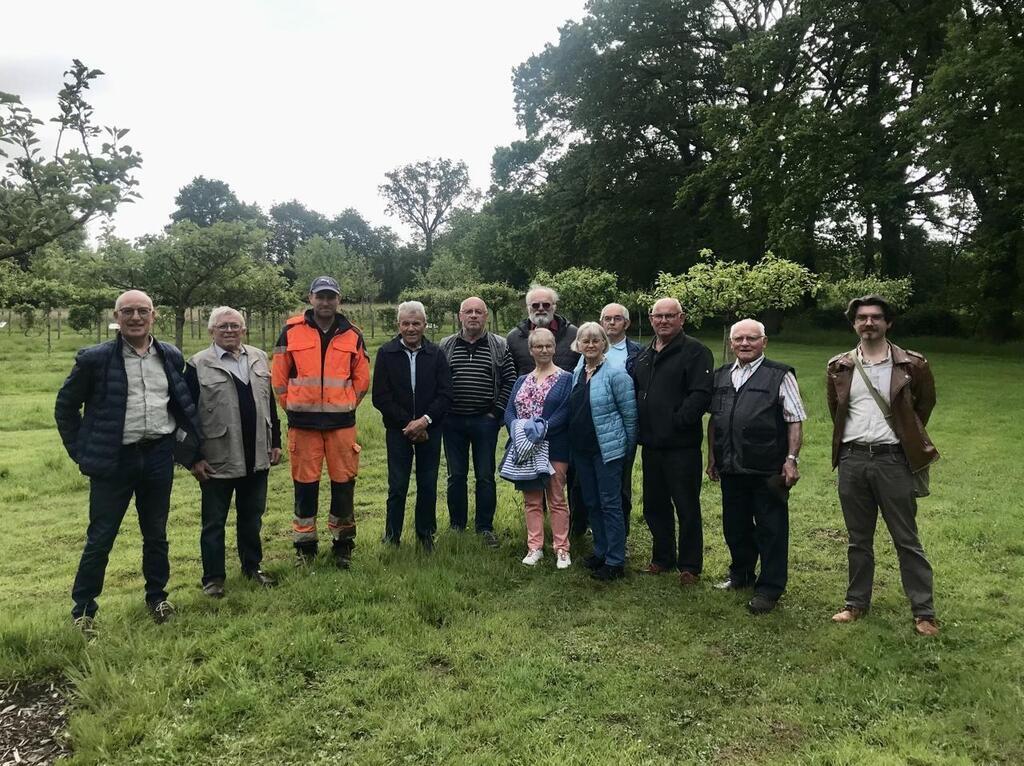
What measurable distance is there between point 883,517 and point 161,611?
4.50 metres

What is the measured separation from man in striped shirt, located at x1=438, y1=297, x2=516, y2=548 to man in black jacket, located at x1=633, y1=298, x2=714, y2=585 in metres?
1.26

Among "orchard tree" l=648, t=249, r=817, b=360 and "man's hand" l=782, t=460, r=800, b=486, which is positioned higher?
"orchard tree" l=648, t=249, r=817, b=360

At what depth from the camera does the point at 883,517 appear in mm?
4086

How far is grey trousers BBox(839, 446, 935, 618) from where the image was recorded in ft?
13.1

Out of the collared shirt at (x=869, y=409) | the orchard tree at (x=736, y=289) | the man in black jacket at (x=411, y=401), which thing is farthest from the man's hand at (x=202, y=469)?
the orchard tree at (x=736, y=289)

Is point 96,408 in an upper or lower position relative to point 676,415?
upper

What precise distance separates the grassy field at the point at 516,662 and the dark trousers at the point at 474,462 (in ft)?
1.19

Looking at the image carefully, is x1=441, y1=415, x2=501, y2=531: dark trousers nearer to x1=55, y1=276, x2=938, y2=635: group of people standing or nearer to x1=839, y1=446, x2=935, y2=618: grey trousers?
x1=55, y1=276, x2=938, y2=635: group of people standing

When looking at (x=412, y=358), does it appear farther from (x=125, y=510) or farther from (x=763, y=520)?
(x=763, y=520)

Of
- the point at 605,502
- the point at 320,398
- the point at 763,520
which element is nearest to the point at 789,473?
the point at 763,520

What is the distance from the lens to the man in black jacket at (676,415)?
4.69m

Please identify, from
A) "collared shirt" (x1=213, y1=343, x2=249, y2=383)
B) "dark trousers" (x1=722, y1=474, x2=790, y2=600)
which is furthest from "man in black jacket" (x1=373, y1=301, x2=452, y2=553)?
"dark trousers" (x1=722, y1=474, x2=790, y2=600)

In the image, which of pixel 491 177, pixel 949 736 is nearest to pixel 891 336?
pixel 491 177

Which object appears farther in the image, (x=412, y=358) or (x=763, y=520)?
(x=412, y=358)
